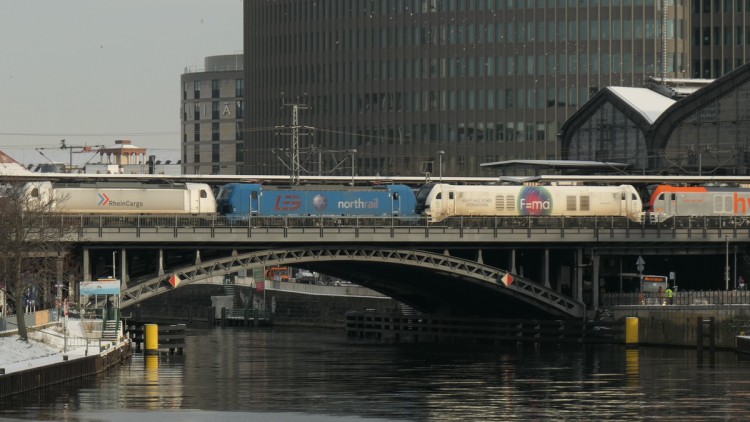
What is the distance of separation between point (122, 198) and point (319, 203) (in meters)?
15.1

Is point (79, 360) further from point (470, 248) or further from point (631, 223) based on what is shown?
point (631, 223)

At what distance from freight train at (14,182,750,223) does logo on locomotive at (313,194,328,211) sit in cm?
7

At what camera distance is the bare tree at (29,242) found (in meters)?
110

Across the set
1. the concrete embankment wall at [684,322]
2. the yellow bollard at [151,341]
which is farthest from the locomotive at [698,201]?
the yellow bollard at [151,341]

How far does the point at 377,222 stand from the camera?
134 m

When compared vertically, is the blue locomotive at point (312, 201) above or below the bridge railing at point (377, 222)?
above

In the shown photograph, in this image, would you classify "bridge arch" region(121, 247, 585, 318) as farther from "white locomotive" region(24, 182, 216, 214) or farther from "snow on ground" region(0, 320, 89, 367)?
"snow on ground" region(0, 320, 89, 367)

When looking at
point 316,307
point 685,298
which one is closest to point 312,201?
point 685,298

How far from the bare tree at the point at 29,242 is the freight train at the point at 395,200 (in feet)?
8.76

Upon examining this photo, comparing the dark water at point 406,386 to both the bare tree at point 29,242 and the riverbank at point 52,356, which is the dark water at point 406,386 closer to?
the riverbank at point 52,356

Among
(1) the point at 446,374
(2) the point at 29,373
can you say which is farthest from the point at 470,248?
(2) the point at 29,373

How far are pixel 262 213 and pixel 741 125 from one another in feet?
231

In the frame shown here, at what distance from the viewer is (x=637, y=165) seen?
19662cm

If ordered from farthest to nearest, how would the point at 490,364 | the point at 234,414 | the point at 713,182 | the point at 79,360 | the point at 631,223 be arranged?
1. the point at 713,182
2. the point at 631,223
3. the point at 490,364
4. the point at 79,360
5. the point at 234,414
